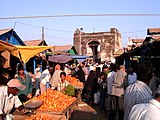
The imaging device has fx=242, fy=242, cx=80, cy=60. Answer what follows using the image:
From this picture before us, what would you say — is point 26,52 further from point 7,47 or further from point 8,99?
point 8,99

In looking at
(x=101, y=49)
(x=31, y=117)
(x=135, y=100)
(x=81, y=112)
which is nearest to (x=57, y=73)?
(x=81, y=112)

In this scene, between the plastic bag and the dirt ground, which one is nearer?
the dirt ground

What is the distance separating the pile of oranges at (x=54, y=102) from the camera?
19.4 ft

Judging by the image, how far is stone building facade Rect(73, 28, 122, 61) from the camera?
3681 centimetres

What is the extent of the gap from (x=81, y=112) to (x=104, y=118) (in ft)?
4.04

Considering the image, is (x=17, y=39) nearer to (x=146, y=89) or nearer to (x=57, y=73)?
(x=57, y=73)

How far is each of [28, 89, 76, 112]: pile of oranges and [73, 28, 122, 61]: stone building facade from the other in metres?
29.0

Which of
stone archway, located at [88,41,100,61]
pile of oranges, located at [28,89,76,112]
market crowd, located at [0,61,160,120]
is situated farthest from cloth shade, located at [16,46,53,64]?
stone archway, located at [88,41,100,61]

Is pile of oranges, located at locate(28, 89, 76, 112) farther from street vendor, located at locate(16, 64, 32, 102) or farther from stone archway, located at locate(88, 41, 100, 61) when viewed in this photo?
stone archway, located at locate(88, 41, 100, 61)

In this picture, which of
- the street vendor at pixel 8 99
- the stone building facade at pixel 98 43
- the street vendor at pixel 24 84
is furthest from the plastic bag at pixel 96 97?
the stone building facade at pixel 98 43

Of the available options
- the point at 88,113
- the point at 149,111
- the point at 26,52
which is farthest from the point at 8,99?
the point at 88,113

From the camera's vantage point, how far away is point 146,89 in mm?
3244

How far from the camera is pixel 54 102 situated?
248 inches

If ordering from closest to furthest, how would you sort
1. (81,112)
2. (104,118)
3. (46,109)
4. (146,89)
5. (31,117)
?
(146,89), (31,117), (46,109), (104,118), (81,112)
